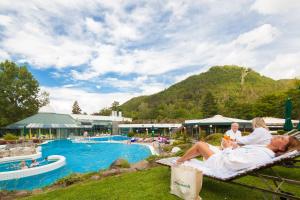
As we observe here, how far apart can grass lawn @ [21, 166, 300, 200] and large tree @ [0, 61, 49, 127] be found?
33958mm

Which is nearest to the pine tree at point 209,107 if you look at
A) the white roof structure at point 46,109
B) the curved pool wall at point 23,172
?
the white roof structure at point 46,109

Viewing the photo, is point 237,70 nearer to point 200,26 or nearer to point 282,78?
point 282,78

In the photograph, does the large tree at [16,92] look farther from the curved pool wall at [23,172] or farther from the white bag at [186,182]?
the white bag at [186,182]

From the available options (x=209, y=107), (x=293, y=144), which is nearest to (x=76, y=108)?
(x=209, y=107)

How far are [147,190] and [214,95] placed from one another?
51.3m

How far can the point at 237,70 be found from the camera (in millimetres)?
63344

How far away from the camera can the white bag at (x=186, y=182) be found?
3.25 metres

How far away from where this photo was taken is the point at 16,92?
34.2 m

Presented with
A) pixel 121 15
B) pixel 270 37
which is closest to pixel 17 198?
pixel 121 15

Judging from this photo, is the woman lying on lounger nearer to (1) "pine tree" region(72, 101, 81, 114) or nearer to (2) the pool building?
(2) the pool building

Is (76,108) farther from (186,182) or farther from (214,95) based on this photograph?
(186,182)

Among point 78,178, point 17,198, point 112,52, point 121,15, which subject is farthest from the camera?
point 112,52

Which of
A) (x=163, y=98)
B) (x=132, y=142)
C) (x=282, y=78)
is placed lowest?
(x=132, y=142)

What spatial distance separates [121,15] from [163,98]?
52188 millimetres
